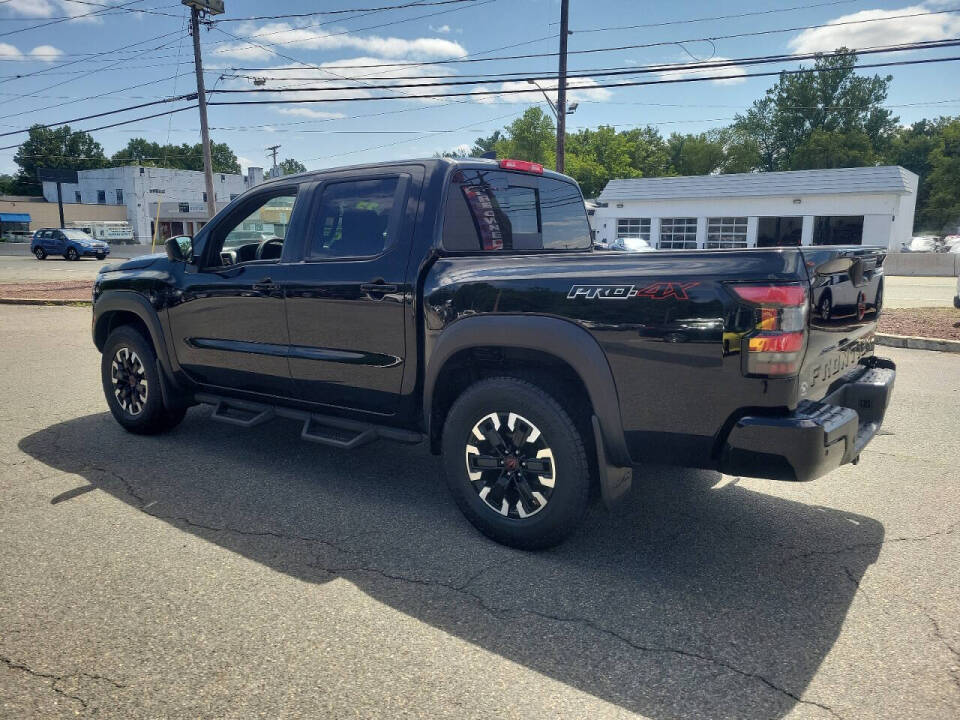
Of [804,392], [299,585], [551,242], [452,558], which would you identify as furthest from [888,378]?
[299,585]

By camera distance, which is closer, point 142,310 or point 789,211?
point 142,310

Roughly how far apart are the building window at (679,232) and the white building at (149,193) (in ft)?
149

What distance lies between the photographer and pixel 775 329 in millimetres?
2689

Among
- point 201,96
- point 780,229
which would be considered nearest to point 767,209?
point 780,229

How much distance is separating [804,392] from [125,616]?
2.97m

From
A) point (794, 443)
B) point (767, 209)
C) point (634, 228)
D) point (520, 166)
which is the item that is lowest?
point (794, 443)

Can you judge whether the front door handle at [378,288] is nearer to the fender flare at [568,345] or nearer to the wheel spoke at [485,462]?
the fender flare at [568,345]

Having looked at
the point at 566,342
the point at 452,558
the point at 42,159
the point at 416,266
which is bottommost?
the point at 452,558

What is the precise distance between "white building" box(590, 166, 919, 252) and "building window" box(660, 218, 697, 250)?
0.06m

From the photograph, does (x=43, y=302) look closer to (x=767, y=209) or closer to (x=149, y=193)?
(x=767, y=209)

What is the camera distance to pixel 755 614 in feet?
9.49

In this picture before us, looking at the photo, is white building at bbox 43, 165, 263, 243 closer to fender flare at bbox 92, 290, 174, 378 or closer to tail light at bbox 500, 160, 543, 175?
fender flare at bbox 92, 290, 174, 378

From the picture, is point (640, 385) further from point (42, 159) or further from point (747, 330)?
point (42, 159)

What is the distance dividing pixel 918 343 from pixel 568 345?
880 centimetres
